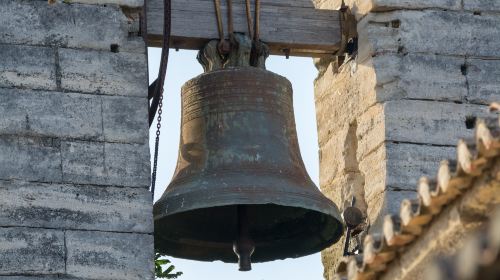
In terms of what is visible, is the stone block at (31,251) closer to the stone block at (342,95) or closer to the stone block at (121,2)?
the stone block at (121,2)

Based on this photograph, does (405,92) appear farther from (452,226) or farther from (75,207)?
(452,226)

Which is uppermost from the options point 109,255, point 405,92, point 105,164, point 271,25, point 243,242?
point 271,25

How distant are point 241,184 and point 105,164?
0.65m

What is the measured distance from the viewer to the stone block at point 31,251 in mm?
7457

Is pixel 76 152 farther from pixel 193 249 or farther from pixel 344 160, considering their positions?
pixel 344 160

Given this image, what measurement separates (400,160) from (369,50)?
1.96 feet

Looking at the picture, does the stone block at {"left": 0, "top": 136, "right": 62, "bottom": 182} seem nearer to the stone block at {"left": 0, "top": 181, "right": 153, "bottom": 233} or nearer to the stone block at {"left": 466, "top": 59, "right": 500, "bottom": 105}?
the stone block at {"left": 0, "top": 181, "right": 153, "bottom": 233}

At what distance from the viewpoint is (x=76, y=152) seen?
781 cm

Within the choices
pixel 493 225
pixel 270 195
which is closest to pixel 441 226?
pixel 493 225

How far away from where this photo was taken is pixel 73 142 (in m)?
7.82

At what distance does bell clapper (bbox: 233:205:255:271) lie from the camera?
811 cm

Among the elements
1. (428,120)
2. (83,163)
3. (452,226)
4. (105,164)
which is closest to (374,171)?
(428,120)

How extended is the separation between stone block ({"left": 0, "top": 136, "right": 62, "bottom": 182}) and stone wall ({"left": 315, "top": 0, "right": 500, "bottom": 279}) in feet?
5.01

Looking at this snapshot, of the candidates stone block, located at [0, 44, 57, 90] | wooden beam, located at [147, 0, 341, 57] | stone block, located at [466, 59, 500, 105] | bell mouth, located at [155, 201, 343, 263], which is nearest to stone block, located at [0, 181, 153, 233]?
bell mouth, located at [155, 201, 343, 263]
